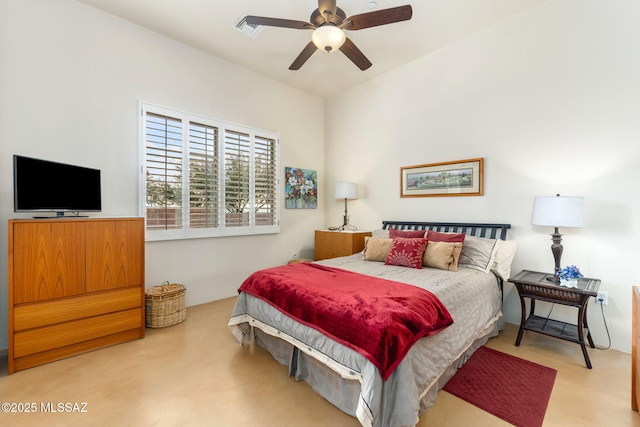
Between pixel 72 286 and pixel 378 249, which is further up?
pixel 378 249

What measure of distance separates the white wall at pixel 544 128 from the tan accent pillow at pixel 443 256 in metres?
0.83

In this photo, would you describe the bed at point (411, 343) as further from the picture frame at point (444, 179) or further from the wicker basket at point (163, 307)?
the wicker basket at point (163, 307)

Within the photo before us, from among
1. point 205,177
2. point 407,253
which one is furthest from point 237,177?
point 407,253

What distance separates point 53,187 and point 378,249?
10.1ft

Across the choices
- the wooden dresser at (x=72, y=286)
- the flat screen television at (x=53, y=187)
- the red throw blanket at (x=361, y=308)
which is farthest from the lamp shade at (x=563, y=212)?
the flat screen television at (x=53, y=187)

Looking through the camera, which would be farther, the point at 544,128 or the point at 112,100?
the point at 112,100

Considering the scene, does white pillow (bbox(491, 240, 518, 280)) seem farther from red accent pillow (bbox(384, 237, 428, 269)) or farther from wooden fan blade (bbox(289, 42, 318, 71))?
wooden fan blade (bbox(289, 42, 318, 71))

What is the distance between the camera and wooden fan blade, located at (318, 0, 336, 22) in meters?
2.17

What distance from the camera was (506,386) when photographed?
1977 mm

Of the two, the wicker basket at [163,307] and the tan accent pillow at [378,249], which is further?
the tan accent pillow at [378,249]

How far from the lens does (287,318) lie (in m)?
2.04

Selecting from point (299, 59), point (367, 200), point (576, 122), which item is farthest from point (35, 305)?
point (576, 122)

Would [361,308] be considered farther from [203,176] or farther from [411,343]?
[203,176]

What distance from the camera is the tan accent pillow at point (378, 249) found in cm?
313
